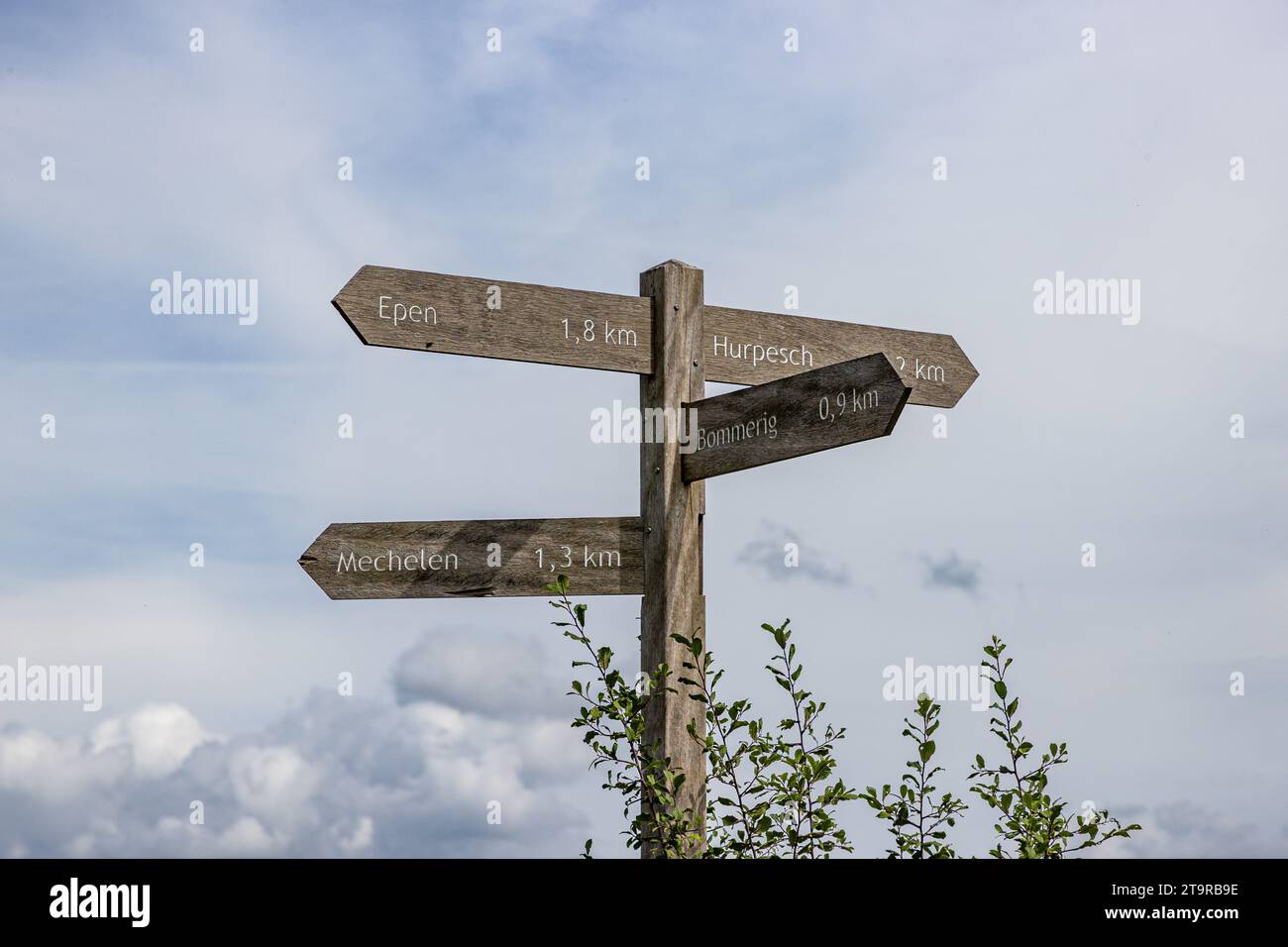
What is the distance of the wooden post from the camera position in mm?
5039

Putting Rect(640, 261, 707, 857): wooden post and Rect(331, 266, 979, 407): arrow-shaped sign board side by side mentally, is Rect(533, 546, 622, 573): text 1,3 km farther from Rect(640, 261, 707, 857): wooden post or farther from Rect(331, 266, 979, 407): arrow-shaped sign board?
Rect(331, 266, 979, 407): arrow-shaped sign board

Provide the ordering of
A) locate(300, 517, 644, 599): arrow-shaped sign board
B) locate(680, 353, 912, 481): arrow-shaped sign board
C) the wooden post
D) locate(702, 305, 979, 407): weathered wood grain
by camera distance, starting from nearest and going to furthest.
Answer: locate(680, 353, 912, 481): arrow-shaped sign board < locate(300, 517, 644, 599): arrow-shaped sign board < the wooden post < locate(702, 305, 979, 407): weathered wood grain

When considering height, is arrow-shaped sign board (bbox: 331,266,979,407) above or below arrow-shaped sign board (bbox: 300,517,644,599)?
above

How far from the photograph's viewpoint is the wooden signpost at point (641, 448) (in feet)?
15.8

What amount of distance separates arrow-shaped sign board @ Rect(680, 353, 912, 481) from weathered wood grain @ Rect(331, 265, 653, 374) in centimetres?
40

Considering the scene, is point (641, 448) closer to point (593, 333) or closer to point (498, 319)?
point (593, 333)

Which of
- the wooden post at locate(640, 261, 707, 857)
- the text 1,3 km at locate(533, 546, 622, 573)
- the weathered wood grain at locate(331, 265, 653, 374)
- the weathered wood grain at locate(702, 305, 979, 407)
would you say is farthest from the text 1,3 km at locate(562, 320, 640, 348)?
the text 1,3 km at locate(533, 546, 622, 573)

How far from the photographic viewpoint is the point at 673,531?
509cm

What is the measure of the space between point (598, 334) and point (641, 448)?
496mm
